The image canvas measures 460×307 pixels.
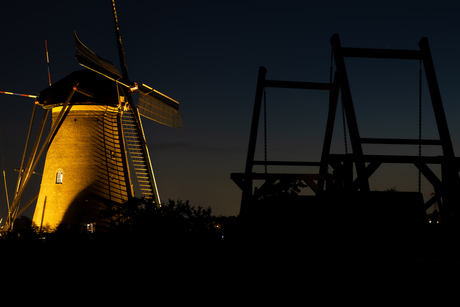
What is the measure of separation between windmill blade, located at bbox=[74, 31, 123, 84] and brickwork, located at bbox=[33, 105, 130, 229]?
6.34 ft

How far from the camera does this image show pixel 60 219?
84.1 feet

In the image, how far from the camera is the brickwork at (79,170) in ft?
84.7

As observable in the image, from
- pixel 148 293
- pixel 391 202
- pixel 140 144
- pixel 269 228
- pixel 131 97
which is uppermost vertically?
pixel 131 97

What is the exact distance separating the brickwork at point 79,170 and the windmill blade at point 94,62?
1931 millimetres

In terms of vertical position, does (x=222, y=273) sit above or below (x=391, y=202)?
below

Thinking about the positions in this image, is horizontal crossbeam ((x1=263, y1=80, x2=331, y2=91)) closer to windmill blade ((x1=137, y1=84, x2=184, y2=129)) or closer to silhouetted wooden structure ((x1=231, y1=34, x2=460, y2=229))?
silhouetted wooden structure ((x1=231, y1=34, x2=460, y2=229))

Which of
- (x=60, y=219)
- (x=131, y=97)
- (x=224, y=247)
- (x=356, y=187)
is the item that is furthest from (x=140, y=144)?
(x=356, y=187)

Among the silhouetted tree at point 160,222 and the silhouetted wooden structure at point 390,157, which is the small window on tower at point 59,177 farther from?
the silhouetted wooden structure at point 390,157

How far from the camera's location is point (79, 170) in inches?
1032

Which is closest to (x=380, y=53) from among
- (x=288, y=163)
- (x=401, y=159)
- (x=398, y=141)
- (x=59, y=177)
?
(x=398, y=141)

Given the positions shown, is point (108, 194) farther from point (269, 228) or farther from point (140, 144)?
point (269, 228)

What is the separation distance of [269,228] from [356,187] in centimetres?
233

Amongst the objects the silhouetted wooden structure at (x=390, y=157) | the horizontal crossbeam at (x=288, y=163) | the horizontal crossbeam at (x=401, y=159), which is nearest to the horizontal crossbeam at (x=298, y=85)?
the horizontal crossbeam at (x=288, y=163)

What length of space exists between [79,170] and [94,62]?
6.04 m
